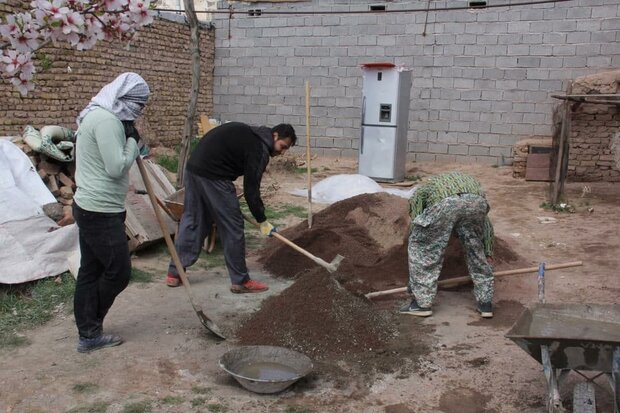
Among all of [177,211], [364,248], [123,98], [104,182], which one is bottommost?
[364,248]

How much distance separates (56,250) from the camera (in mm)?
5141

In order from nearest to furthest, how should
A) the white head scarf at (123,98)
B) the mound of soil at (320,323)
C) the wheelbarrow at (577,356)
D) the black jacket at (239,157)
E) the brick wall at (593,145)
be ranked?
the wheelbarrow at (577,356), the white head scarf at (123,98), the mound of soil at (320,323), the black jacket at (239,157), the brick wall at (593,145)

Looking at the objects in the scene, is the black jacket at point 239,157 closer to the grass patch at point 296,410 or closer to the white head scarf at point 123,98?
the white head scarf at point 123,98

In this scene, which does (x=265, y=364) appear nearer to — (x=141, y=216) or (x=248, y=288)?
(x=248, y=288)

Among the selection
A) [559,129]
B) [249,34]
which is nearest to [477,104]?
[559,129]

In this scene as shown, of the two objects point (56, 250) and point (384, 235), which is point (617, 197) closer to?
point (384, 235)

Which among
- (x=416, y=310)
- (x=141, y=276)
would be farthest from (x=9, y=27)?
(x=141, y=276)

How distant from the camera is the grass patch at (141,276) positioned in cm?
519

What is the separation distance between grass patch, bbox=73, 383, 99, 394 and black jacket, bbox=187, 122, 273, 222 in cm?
182

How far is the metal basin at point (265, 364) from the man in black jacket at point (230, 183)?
1.39 metres

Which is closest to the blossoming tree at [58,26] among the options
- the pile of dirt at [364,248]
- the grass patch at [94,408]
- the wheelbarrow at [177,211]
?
the grass patch at [94,408]

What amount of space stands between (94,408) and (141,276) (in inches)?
89.3

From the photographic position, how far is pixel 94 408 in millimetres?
3076

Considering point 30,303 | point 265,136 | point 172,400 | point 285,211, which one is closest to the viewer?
point 172,400
